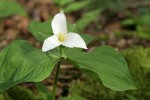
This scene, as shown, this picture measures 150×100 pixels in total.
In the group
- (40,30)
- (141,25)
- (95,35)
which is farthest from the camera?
(95,35)

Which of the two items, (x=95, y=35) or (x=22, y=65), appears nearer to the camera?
(x=22, y=65)

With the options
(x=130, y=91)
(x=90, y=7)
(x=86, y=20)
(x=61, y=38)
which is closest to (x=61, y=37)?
(x=61, y=38)

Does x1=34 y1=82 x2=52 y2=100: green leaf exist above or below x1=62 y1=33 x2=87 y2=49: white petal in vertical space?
below

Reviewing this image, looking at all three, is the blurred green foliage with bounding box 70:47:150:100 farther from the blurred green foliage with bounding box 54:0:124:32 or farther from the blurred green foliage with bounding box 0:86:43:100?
the blurred green foliage with bounding box 54:0:124:32

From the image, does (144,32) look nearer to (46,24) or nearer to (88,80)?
(88,80)

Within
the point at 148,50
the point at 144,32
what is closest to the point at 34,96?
the point at 148,50

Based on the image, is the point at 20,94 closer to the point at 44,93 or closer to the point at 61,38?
the point at 44,93

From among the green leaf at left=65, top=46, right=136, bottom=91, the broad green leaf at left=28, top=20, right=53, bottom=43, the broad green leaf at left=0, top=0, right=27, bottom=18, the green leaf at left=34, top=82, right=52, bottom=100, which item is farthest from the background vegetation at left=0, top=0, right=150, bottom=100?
the green leaf at left=65, top=46, right=136, bottom=91
